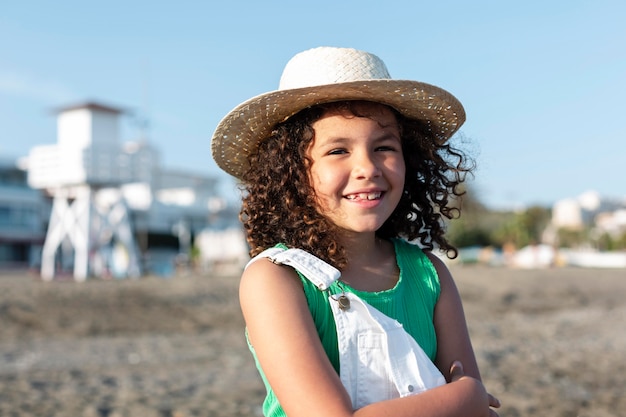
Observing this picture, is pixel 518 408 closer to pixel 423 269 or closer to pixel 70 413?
pixel 70 413

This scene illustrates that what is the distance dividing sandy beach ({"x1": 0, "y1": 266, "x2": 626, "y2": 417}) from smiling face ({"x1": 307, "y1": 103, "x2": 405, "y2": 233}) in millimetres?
4126

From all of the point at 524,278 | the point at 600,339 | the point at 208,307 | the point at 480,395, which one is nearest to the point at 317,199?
the point at 480,395

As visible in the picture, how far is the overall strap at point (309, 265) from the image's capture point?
1.49 meters

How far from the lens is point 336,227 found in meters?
1.69

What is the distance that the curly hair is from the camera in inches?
66.2

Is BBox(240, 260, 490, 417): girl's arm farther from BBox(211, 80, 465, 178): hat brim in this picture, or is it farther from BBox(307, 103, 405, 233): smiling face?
BBox(211, 80, 465, 178): hat brim

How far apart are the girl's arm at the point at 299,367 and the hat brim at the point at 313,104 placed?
15.5 inches

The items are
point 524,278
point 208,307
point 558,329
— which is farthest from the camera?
point 524,278

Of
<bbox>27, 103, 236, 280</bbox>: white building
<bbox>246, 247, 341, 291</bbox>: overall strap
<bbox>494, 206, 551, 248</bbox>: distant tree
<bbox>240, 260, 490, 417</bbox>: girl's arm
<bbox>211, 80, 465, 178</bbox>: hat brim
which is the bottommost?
<bbox>494, 206, 551, 248</bbox>: distant tree

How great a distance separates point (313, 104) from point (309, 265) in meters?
0.40

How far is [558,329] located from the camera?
12.6m

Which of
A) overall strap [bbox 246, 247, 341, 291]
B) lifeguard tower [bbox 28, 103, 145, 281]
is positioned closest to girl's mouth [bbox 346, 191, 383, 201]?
overall strap [bbox 246, 247, 341, 291]

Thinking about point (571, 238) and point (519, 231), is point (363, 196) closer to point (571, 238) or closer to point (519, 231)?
point (519, 231)

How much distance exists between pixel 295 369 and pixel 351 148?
20.2 inches
